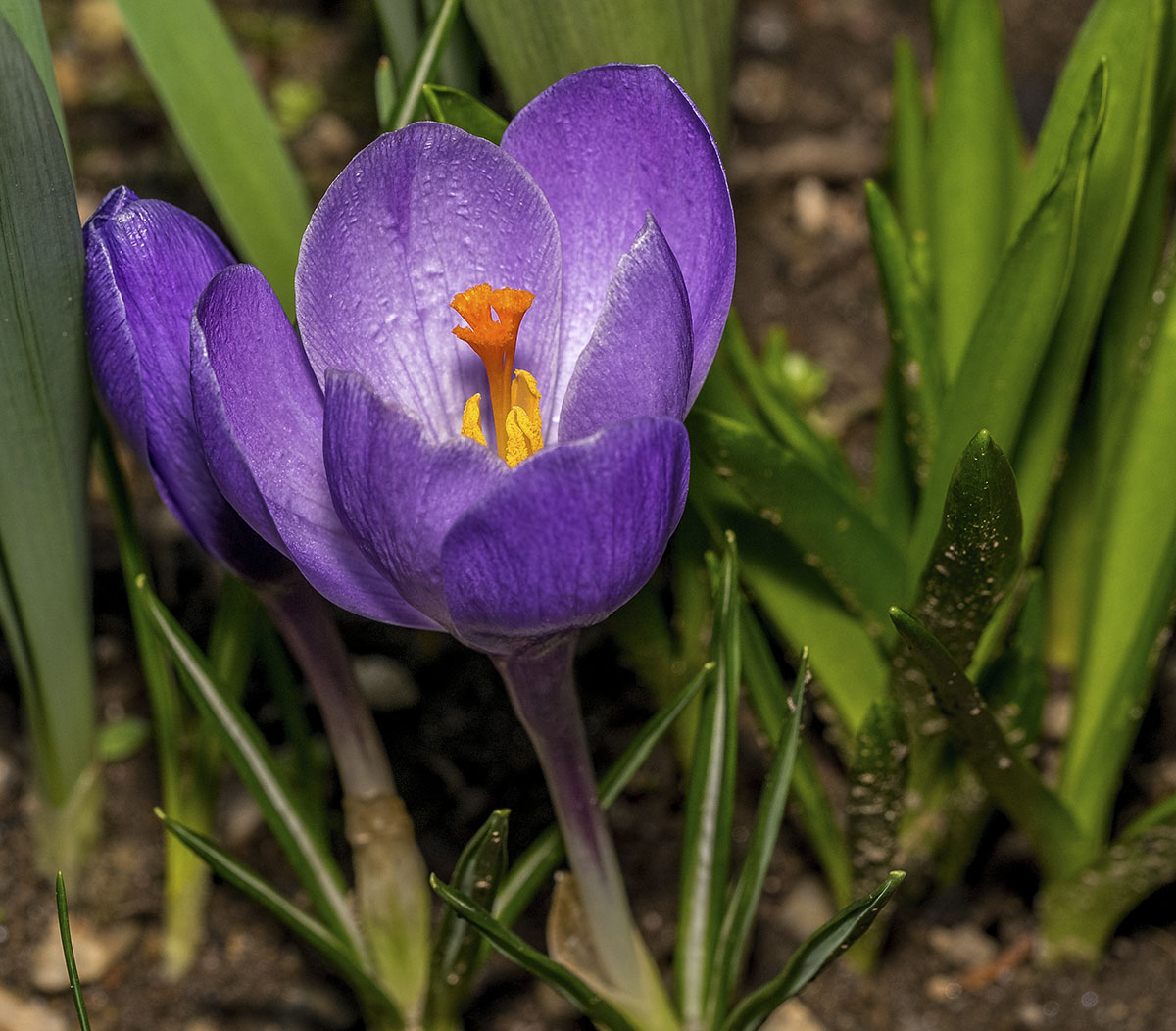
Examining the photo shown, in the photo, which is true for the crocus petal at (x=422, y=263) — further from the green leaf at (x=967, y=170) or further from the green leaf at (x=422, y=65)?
the green leaf at (x=967, y=170)

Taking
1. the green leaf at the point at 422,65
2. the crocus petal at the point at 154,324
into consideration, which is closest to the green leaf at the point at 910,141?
the green leaf at the point at 422,65

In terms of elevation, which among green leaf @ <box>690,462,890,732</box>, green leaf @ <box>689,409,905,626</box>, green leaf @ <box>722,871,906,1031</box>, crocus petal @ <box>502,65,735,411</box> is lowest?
green leaf @ <box>722,871,906,1031</box>

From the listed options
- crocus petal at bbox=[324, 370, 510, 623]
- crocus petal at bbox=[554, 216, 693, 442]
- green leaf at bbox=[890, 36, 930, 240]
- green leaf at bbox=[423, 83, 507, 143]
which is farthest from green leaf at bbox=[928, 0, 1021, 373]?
crocus petal at bbox=[324, 370, 510, 623]

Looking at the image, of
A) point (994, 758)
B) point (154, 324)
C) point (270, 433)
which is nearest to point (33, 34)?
point (154, 324)

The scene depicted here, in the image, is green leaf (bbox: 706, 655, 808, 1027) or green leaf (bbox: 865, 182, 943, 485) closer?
green leaf (bbox: 706, 655, 808, 1027)

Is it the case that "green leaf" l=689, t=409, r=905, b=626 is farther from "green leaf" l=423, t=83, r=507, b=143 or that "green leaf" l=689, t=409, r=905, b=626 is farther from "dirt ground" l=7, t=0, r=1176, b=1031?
"dirt ground" l=7, t=0, r=1176, b=1031

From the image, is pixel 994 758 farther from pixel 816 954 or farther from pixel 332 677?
pixel 332 677

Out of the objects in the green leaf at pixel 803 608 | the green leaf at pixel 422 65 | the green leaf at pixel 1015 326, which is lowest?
the green leaf at pixel 803 608
